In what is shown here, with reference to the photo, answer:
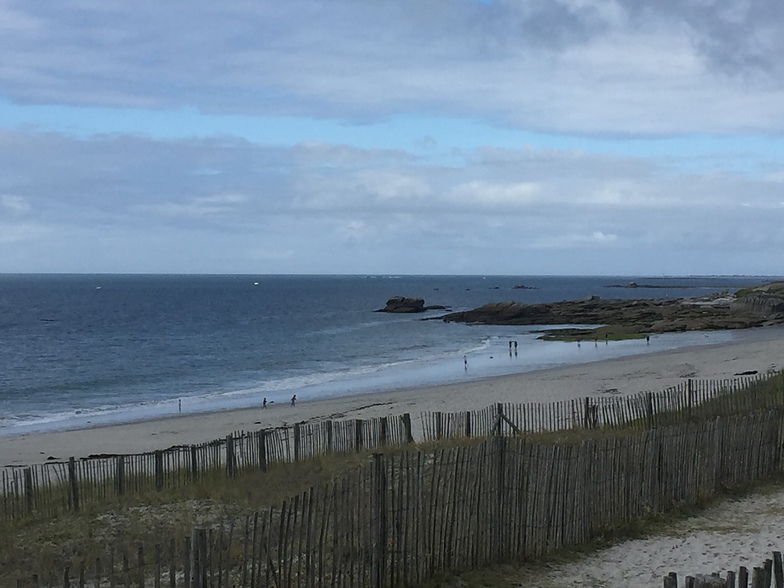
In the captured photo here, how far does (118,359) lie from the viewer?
55156 millimetres

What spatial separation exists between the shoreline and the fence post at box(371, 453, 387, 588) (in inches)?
515

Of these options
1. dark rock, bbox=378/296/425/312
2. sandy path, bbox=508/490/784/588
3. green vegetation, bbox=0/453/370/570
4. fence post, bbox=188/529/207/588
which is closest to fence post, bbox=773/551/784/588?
sandy path, bbox=508/490/784/588

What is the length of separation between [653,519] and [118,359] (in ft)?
161

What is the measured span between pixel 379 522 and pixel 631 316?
70.8 meters

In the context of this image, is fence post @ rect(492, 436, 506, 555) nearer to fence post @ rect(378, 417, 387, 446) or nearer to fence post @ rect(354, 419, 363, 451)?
fence post @ rect(354, 419, 363, 451)

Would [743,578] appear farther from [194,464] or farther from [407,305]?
[407,305]

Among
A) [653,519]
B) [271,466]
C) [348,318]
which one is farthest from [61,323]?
[653,519]

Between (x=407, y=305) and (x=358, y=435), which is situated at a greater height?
(x=407, y=305)

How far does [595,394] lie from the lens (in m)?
30.3

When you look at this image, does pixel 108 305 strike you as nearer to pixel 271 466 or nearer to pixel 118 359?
pixel 118 359

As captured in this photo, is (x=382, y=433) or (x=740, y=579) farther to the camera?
(x=382, y=433)

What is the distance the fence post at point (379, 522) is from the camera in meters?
7.99

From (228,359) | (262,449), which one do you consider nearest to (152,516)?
(262,449)

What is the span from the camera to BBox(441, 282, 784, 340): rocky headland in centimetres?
6456
